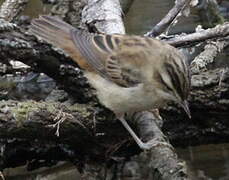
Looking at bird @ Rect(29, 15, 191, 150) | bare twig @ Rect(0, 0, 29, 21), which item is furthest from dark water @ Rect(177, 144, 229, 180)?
bare twig @ Rect(0, 0, 29, 21)

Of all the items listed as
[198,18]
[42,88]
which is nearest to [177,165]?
[42,88]

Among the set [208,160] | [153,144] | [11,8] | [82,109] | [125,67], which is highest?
[11,8]

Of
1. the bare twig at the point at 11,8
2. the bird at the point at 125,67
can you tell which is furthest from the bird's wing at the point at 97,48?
the bare twig at the point at 11,8

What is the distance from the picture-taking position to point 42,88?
758cm

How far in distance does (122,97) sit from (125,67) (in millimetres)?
318

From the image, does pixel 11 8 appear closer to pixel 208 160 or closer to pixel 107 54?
pixel 107 54

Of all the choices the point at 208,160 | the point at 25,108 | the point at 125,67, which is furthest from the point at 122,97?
the point at 208,160

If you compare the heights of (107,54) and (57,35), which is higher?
(57,35)

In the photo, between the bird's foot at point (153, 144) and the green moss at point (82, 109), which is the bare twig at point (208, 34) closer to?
the green moss at point (82, 109)

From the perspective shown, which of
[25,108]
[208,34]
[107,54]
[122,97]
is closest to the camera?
[25,108]

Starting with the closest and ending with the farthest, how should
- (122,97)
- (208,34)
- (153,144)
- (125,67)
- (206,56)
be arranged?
(153,144) → (122,97) → (125,67) → (208,34) → (206,56)

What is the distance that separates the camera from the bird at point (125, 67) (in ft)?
17.1

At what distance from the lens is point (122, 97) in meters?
5.47

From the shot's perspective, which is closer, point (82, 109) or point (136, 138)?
point (136, 138)
